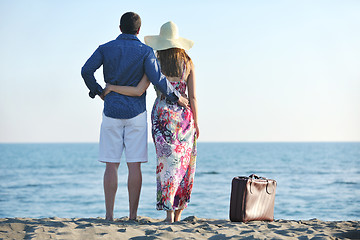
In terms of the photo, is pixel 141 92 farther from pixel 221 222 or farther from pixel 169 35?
pixel 221 222

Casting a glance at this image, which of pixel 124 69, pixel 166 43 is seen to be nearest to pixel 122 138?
pixel 124 69

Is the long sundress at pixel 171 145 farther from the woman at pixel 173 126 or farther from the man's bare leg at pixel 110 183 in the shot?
the man's bare leg at pixel 110 183

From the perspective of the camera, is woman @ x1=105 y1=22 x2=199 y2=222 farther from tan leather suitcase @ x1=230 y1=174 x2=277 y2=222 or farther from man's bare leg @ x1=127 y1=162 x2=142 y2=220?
tan leather suitcase @ x1=230 y1=174 x2=277 y2=222

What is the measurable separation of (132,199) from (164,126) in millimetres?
768

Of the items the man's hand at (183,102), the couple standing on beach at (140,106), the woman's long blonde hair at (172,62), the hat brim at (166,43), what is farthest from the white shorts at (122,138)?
the hat brim at (166,43)

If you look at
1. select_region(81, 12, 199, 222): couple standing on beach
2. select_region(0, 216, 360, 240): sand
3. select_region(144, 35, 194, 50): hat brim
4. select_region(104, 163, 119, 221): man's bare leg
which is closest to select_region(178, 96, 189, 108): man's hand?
select_region(81, 12, 199, 222): couple standing on beach

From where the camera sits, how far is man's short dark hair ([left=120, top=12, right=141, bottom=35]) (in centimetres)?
432

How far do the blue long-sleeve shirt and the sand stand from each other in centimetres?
103

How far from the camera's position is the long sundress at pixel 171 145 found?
14.8 feet

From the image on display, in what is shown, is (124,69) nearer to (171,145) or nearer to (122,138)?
(122,138)

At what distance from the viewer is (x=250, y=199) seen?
4453mm

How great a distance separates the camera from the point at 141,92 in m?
4.32

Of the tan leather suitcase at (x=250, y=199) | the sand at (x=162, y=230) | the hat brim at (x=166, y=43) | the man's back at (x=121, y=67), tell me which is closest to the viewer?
the sand at (x=162, y=230)

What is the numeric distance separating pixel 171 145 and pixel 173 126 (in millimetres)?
187
